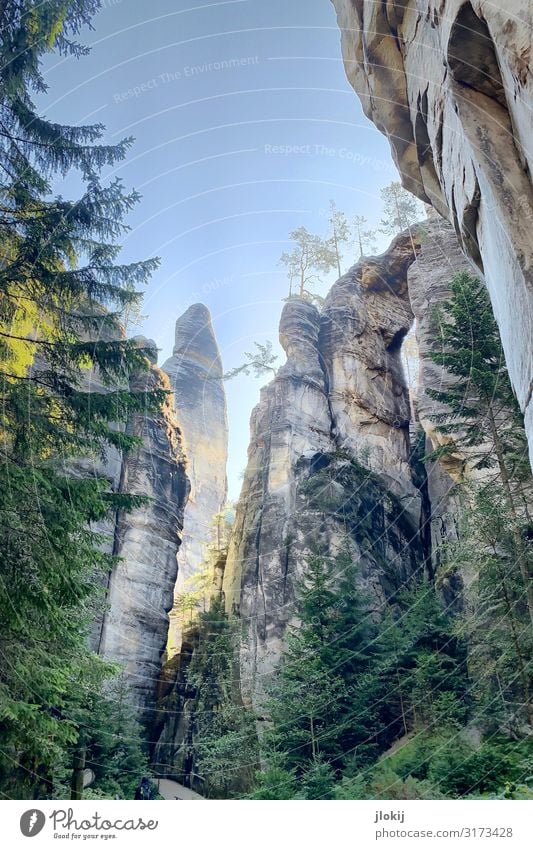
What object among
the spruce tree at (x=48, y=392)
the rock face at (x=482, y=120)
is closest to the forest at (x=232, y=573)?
the spruce tree at (x=48, y=392)

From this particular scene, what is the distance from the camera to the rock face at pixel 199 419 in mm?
32281

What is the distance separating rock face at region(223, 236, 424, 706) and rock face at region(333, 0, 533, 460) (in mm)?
11490

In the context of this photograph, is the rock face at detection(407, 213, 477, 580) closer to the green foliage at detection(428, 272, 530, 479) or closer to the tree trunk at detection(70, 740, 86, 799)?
the green foliage at detection(428, 272, 530, 479)

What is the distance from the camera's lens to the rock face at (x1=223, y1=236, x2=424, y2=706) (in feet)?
55.8

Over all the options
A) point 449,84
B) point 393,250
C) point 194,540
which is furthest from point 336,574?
point 194,540

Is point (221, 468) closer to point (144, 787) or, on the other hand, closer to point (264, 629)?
point (264, 629)

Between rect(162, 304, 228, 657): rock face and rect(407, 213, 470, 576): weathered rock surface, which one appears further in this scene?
rect(162, 304, 228, 657): rock face

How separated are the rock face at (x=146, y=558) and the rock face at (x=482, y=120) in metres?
11.8

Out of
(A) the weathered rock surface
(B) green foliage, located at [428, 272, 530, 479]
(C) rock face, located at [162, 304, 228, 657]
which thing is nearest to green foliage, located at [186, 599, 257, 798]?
(A) the weathered rock surface

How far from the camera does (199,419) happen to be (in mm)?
34500

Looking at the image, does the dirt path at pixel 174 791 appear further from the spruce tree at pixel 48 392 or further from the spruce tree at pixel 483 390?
the spruce tree at pixel 483 390

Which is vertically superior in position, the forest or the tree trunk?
the forest

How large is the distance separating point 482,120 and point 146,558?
16449 mm
